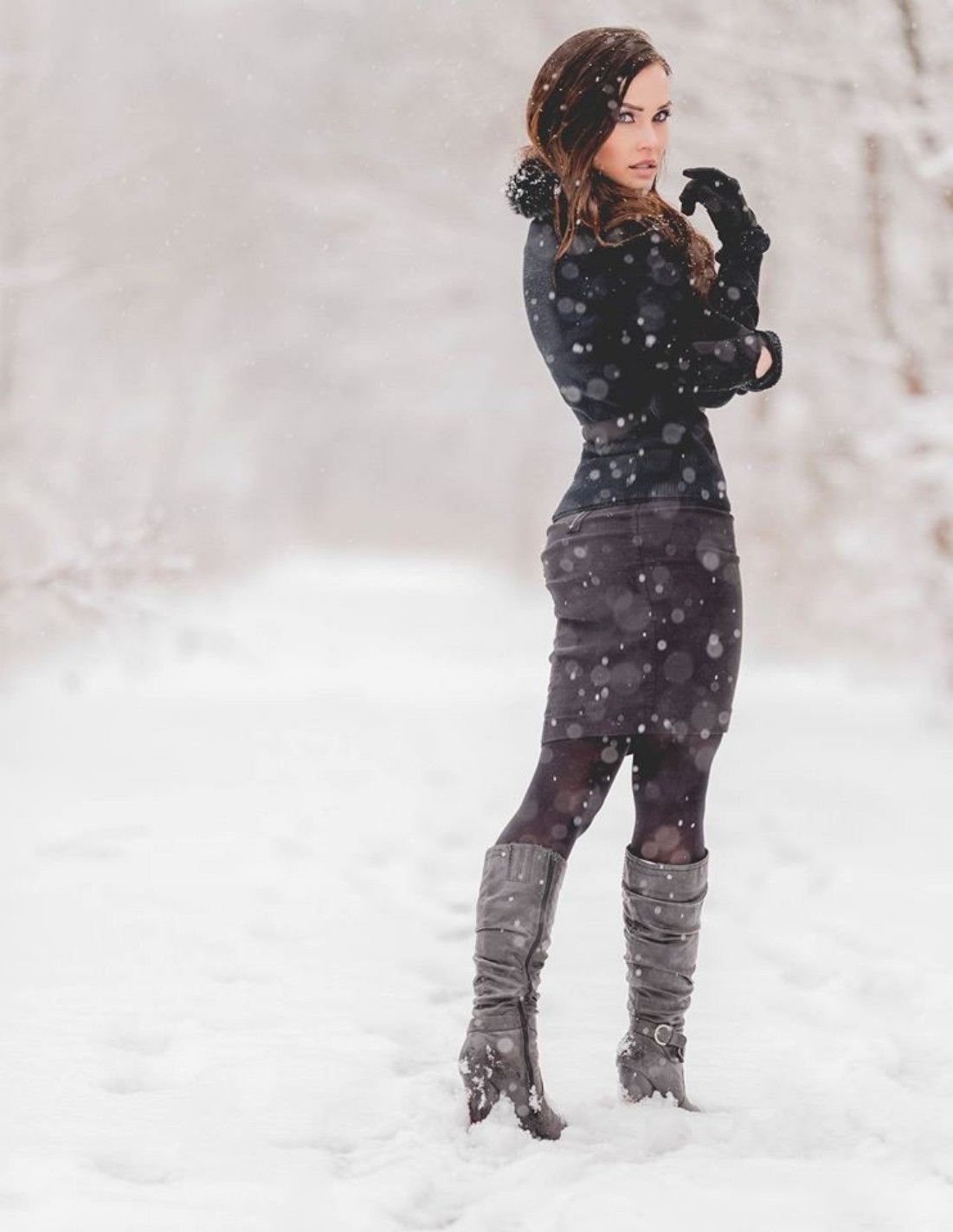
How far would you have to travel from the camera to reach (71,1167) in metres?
1.86

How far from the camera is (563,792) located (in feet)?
6.76

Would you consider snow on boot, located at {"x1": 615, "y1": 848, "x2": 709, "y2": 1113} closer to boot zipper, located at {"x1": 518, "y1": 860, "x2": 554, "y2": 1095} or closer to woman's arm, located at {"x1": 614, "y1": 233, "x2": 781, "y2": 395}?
boot zipper, located at {"x1": 518, "y1": 860, "x2": 554, "y2": 1095}

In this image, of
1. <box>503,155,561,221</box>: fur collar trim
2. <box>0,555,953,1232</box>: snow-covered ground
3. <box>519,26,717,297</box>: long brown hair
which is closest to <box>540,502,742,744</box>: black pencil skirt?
<box>519,26,717,297</box>: long brown hair

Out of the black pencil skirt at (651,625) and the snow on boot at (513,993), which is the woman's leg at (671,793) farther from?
the snow on boot at (513,993)

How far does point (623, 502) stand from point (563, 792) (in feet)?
1.51

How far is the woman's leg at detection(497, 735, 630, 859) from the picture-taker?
81.0 inches

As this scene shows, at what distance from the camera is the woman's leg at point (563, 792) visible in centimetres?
206

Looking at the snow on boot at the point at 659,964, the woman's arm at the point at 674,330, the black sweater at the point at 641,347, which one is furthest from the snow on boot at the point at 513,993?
the woman's arm at the point at 674,330

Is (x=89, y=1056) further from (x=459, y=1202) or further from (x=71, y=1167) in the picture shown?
(x=459, y=1202)

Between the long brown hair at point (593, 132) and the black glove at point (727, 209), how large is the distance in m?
0.04

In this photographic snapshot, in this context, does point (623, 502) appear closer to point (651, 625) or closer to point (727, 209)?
point (651, 625)

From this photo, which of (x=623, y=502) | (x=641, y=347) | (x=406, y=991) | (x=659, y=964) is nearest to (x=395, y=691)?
(x=406, y=991)

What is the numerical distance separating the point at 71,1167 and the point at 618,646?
109 centimetres

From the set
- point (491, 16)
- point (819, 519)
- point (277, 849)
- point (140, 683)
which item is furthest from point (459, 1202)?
point (491, 16)
